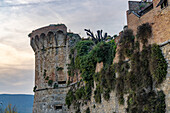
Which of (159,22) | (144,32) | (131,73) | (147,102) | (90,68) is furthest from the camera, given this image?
(90,68)

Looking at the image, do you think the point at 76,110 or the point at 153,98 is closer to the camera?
the point at 153,98

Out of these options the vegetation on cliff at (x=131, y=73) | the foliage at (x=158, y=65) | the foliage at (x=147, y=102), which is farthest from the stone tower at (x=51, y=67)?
the foliage at (x=158, y=65)

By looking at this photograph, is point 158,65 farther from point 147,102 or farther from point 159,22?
point 159,22

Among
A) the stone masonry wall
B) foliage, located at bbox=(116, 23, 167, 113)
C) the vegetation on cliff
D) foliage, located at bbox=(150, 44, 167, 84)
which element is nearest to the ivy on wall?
the vegetation on cliff

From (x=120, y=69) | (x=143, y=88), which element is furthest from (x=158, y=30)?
(x=120, y=69)

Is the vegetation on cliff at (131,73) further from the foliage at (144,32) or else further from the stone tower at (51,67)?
the stone tower at (51,67)

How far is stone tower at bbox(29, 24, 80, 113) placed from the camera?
2234 cm

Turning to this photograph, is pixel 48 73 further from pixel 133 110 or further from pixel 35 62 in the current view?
pixel 133 110

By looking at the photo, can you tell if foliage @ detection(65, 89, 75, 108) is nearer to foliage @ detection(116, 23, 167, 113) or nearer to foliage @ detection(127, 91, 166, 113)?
foliage @ detection(116, 23, 167, 113)

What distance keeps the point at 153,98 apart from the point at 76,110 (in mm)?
10505

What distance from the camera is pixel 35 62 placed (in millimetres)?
24844

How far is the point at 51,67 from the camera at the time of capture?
906 inches

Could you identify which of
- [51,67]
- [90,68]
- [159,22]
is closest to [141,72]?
[159,22]

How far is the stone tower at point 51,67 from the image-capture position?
2234 cm
